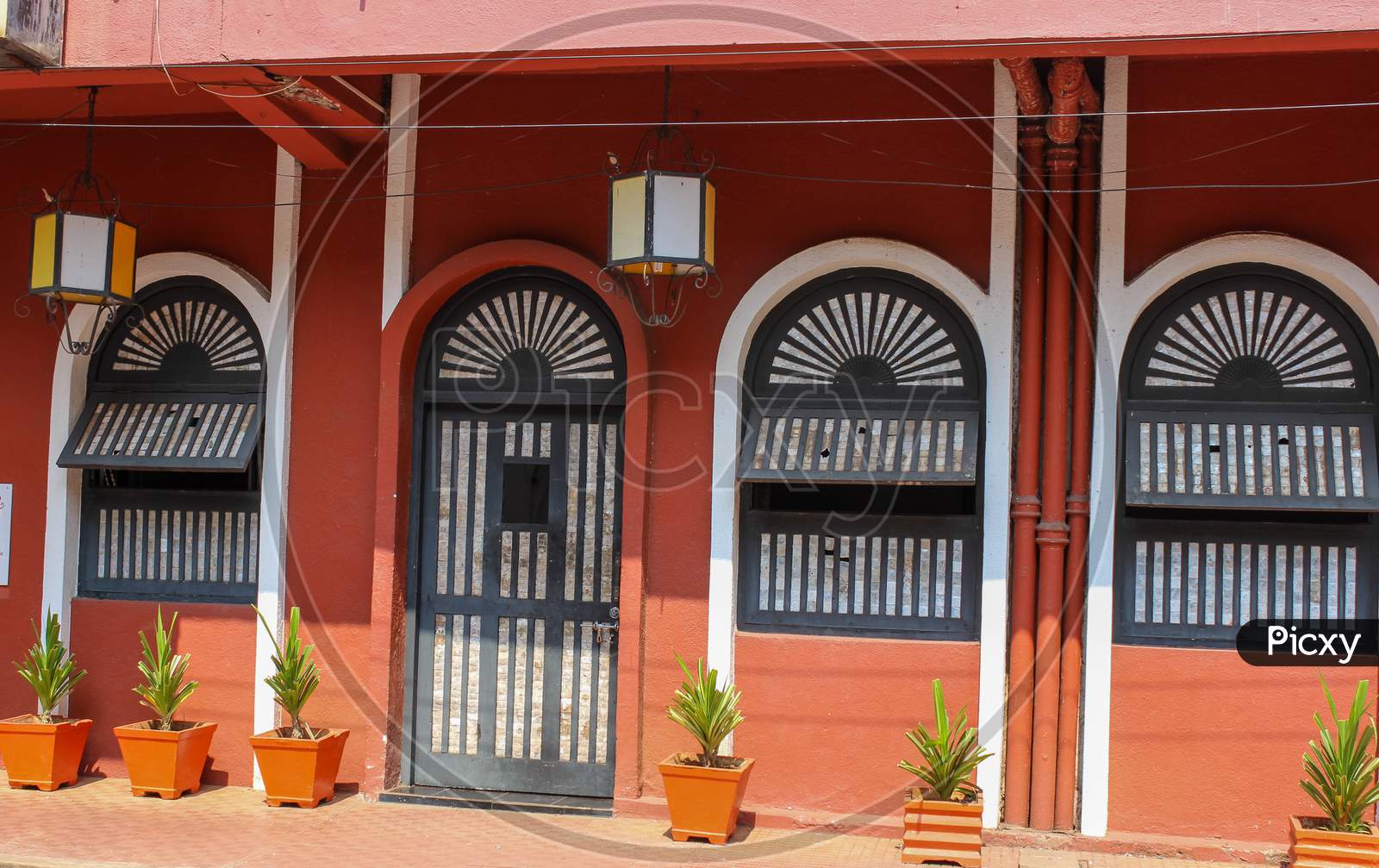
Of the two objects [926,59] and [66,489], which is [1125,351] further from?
[66,489]

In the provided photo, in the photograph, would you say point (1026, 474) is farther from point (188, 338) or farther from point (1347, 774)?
point (188, 338)

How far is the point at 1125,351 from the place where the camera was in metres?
7.01

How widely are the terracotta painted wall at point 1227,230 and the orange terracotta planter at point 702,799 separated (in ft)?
6.27

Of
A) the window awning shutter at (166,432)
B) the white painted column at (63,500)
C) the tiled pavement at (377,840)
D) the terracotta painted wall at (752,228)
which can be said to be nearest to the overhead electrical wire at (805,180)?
the terracotta painted wall at (752,228)

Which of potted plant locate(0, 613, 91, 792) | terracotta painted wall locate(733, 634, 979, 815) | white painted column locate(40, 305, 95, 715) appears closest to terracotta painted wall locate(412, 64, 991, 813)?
terracotta painted wall locate(733, 634, 979, 815)

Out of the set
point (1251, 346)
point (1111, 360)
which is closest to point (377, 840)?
point (1111, 360)

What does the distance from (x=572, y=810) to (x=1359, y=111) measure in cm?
544

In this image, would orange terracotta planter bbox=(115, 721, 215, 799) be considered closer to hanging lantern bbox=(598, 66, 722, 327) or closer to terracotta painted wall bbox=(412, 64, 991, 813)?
terracotta painted wall bbox=(412, 64, 991, 813)

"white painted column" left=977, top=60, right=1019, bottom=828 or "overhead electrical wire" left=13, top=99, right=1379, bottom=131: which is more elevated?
"overhead electrical wire" left=13, top=99, right=1379, bottom=131

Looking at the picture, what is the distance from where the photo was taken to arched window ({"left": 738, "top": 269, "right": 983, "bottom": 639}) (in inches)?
280

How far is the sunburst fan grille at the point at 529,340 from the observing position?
25.1 ft

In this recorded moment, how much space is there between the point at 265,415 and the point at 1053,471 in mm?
4465

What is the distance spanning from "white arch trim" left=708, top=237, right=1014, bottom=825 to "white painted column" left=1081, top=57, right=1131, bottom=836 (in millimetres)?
433

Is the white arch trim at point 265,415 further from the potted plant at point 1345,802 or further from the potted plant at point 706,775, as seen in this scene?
the potted plant at point 1345,802
